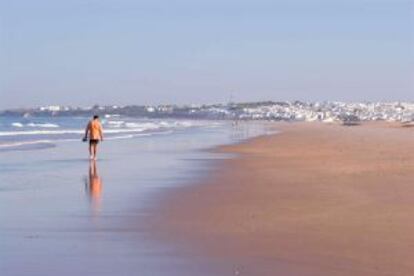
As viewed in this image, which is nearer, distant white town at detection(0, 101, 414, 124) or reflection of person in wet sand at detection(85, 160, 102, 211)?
reflection of person in wet sand at detection(85, 160, 102, 211)

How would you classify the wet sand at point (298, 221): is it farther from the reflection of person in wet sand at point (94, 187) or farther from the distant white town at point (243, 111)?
the distant white town at point (243, 111)

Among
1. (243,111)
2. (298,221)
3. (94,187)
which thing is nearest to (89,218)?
(298,221)

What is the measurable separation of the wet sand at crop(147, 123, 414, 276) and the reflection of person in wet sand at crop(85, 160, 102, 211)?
1.05 m

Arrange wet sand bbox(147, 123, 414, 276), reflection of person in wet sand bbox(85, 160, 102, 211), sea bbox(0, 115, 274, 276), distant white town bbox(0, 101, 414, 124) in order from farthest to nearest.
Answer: distant white town bbox(0, 101, 414, 124) → reflection of person in wet sand bbox(85, 160, 102, 211) → wet sand bbox(147, 123, 414, 276) → sea bbox(0, 115, 274, 276)

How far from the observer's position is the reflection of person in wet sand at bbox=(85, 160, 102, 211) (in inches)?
521

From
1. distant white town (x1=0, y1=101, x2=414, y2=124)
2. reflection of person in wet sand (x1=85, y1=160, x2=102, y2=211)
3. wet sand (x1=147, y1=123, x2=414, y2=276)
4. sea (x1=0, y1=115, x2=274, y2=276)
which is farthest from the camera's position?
distant white town (x1=0, y1=101, x2=414, y2=124)

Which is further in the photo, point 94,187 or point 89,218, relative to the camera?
point 94,187

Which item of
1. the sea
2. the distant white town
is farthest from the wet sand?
the distant white town

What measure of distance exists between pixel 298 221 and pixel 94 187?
5951 mm

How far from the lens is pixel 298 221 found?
10.9 metres

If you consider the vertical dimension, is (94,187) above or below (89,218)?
below

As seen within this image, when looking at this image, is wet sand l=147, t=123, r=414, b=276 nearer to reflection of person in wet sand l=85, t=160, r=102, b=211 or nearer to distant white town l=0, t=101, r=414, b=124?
reflection of person in wet sand l=85, t=160, r=102, b=211

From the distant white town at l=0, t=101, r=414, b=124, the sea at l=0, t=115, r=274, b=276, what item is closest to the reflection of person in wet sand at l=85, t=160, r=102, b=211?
the sea at l=0, t=115, r=274, b=276

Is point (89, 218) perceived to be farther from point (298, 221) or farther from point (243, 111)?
point (243, 111)
